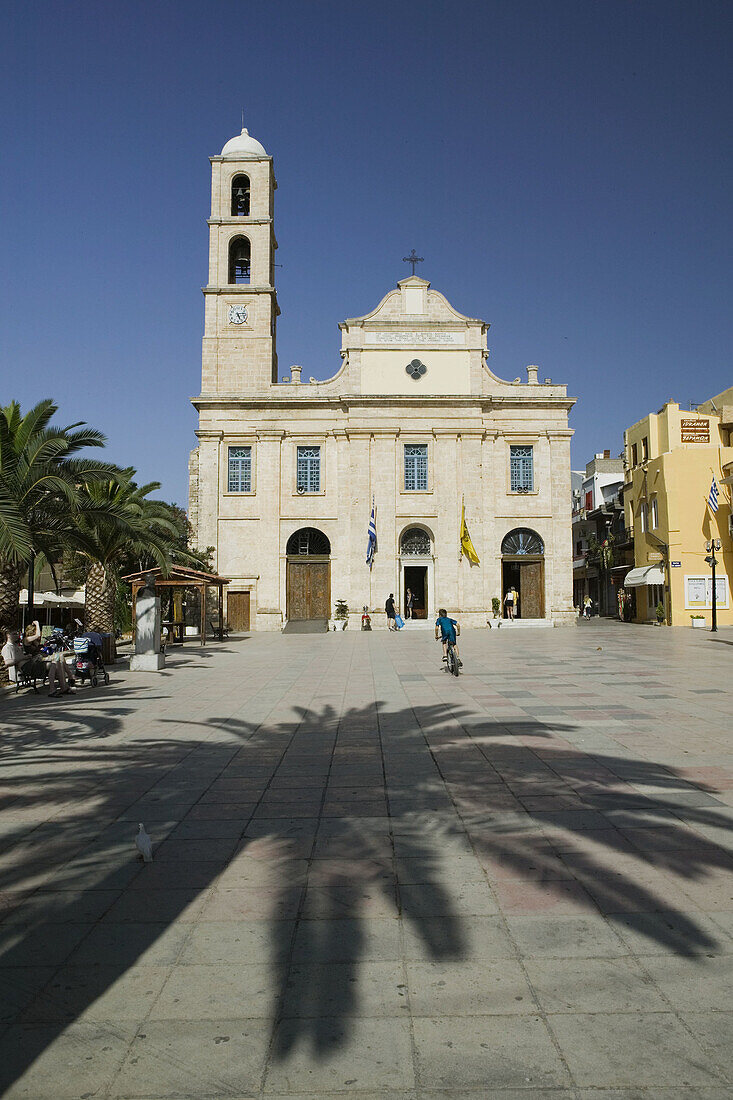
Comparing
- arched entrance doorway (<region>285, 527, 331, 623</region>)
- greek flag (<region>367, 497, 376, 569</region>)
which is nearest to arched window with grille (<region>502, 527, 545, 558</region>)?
greek flag (<region>367, 497, 376, 569</region>)

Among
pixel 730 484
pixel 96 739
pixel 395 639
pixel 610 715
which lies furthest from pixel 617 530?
pixel 96 739

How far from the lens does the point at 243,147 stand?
132 ft

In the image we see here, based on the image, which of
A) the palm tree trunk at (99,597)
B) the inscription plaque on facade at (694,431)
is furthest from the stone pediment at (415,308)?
the palm tree trunk at (99,597)

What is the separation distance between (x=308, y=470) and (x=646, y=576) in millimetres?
16760

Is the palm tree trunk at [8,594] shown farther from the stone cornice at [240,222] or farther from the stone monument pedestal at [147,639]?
the stone cornice at [240,222]

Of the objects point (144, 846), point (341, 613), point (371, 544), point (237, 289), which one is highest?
point (237, 289)

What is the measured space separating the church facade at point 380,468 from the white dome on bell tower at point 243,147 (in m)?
3.80

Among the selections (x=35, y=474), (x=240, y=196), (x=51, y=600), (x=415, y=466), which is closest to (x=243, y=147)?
(x=240, y=196)

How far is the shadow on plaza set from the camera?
3.59 meters

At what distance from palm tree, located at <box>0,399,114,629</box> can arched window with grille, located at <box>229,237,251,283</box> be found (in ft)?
85.8

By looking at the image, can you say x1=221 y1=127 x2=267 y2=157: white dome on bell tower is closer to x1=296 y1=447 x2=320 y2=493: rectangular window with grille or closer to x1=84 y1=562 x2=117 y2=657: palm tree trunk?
x1=296 y1=447 x2=320 y2=493: rectangular window with grille

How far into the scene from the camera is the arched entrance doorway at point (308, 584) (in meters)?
37.6

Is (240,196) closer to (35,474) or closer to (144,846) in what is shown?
(35,474)

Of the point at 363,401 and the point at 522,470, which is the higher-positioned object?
the point at 363,401
